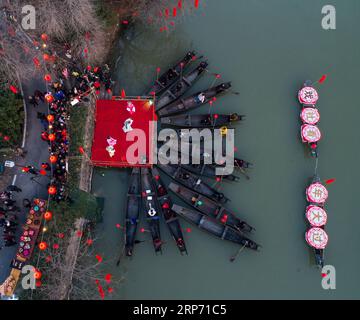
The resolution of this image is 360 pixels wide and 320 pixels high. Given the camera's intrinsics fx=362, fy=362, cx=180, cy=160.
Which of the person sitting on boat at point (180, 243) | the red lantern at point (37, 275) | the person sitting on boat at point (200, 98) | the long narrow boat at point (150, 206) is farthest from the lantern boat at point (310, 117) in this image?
the red lantern at point (37, 275)

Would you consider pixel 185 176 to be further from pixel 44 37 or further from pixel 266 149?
pixel 44 37

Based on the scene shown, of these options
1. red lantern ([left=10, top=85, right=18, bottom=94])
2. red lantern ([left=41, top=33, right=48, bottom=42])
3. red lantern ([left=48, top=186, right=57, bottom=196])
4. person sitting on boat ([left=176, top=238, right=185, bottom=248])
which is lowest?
person sitting on boat ([left=176, top=238, right=185, bottom=248])

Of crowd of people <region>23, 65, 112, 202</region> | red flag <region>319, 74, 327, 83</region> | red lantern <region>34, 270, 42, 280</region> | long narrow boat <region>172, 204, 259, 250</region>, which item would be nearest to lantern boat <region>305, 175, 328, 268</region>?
long narrow boat <region>172, 204, 259, 250</region>

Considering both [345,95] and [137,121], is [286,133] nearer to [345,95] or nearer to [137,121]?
[345,95]

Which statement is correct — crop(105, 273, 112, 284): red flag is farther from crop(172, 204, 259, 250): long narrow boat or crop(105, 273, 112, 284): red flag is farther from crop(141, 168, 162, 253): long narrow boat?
crop(172, 204, 259, 250): long narrow boat

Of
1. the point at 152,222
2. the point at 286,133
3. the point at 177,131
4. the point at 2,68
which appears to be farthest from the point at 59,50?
the point at 286,133

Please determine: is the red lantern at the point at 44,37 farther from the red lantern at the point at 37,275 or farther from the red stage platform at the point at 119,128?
the red lantern at the point at 37,275
